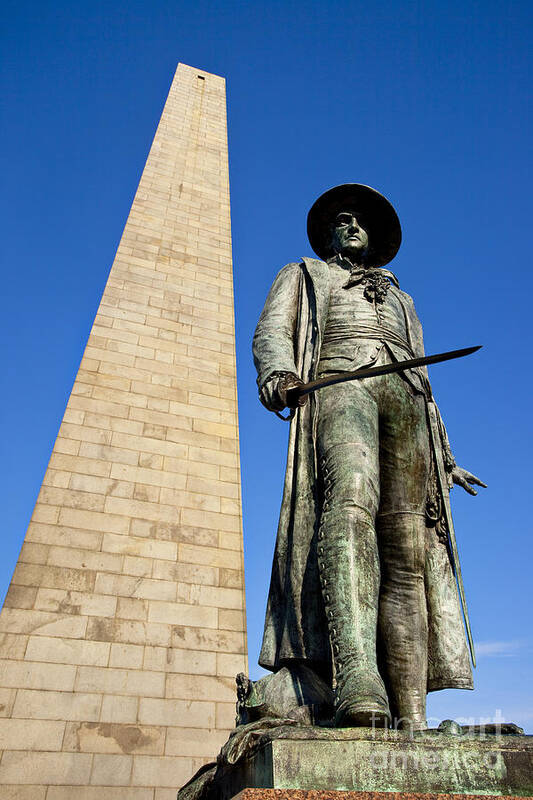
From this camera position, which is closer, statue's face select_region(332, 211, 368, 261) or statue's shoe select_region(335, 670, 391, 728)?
statue's shoe select_region(335, 670, 391, 728)

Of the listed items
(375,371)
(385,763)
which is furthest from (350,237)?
(385,763)

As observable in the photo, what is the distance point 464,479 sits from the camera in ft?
12.2

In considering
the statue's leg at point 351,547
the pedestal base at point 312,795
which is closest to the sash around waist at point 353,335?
the statue's leg at point 351,547

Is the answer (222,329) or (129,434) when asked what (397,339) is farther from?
(222,329)

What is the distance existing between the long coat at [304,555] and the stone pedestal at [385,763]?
2.29 ft

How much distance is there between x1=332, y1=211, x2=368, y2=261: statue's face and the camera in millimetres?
3887

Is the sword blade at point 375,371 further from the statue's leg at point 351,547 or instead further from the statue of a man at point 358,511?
the statue's leg at point 351,547

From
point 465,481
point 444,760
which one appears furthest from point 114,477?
point 444,760

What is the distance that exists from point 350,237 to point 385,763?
9.75ft

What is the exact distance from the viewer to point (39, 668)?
6.59 m

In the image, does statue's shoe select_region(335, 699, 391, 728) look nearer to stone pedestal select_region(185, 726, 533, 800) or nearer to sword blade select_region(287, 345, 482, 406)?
stone pedestal select_region(185, 726, 533, 800)

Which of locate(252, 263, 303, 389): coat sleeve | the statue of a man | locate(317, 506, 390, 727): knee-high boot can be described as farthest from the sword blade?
locate(317, 506, 390, 727): knee-high boot

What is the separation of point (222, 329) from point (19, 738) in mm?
6551

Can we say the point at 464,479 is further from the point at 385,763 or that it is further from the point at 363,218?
the point at 385,763
